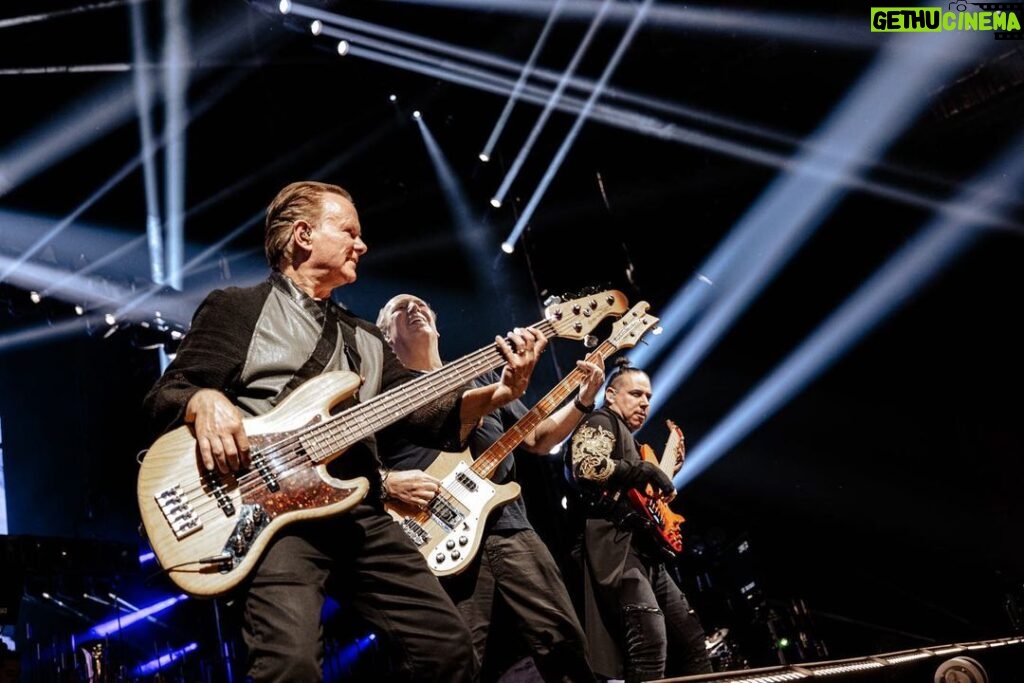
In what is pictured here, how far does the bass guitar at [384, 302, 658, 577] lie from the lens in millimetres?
3504

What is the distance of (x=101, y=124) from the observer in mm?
7738

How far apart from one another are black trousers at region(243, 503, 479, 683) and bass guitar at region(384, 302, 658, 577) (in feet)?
3.64

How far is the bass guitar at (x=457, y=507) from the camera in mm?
3504

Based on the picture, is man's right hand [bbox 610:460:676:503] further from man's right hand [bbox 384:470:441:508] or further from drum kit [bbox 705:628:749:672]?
drum kit [bbox 705:628:749:672]

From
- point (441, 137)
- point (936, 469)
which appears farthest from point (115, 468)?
point (936, 469)

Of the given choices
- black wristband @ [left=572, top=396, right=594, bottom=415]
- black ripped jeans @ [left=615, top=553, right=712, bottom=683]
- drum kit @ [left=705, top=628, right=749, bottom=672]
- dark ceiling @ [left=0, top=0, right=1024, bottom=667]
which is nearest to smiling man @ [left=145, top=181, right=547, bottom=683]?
black wristband @ [left=572, top=396, right=594, bottom=415]

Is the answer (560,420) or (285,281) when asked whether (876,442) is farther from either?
(285,281)

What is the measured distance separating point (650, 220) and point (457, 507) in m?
6.41

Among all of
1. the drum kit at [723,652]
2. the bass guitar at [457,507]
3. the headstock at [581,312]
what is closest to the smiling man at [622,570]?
the bass guitar at [457,507]

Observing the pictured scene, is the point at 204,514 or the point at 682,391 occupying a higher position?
the point at 682,391

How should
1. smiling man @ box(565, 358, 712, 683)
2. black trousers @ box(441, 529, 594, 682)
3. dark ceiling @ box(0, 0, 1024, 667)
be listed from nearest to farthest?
black trousers @ box(441, 529, 594, 682) < smiling man @ box(565, 358, 712, 683) < dark ceiling @ box(0, 0, 1024, 667)

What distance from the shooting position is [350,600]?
7.50 ft

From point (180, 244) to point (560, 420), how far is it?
→ 20.0 feet

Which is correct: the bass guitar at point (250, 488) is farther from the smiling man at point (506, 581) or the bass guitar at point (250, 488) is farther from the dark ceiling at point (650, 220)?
the dark ceiling at point (650, 220)
